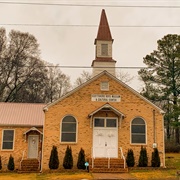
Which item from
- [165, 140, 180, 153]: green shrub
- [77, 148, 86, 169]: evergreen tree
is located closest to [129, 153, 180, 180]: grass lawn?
[77, 148, 86, 169]: evergreen tree

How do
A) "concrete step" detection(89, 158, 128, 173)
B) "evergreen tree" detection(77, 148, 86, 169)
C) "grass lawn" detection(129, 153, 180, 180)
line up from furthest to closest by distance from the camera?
"evergreen tree" detection(77, 148, 86, 169) → "concrete step" detection(89, 158, 128, 173) → "grass lawn" detection(129, 153, 180, 180)

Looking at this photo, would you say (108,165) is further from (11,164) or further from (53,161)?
(11,164)

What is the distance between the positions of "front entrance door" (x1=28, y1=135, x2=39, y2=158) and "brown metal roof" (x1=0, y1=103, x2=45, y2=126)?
1.13m

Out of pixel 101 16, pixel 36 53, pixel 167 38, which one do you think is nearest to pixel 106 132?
pixel 101 16

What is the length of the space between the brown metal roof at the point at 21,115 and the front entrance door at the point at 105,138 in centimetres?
519

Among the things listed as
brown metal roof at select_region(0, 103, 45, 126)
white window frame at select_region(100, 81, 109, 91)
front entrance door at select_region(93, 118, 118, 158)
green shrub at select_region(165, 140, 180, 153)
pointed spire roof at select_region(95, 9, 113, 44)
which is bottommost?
green shrub at select_region(165, 140, 180, 153)

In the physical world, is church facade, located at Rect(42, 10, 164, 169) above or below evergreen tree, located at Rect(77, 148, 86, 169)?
above

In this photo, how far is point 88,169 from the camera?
782 inches

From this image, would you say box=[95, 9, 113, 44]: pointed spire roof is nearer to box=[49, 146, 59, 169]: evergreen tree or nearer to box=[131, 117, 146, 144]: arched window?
box=[131, 117, 146, 144]: arched window

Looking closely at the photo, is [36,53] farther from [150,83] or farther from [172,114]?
[172,114]

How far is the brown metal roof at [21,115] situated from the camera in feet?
77.8

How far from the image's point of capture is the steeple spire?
25297mm

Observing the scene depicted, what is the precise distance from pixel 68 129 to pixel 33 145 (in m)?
3.92

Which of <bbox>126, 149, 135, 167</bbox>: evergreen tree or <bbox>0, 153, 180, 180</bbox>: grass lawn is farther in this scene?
<bbox>126, 149, 135, 167</bbox>: evergreen tree
